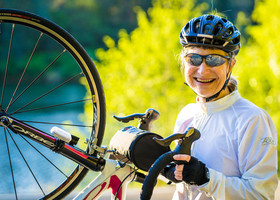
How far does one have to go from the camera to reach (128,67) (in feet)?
15.1

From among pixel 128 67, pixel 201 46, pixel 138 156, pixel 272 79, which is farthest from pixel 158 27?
pixel 138 156

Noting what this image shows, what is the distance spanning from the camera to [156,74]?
4523 millimetres

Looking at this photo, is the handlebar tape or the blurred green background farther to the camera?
the blurred green background

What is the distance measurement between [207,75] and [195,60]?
77mm

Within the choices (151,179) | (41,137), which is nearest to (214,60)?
(151,179)

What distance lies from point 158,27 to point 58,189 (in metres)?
3.16

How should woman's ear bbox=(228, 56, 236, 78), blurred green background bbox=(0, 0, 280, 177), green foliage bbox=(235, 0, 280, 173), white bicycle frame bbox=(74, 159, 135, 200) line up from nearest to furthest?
white bicycle frame bbox=(74, 159, 135, 200)
woman's ear bbox=(228, 56, 236, 78)
green foliage bbox=(235, 0, 280, 173)
blurred green background bbox=(0, 0, 280, 177)

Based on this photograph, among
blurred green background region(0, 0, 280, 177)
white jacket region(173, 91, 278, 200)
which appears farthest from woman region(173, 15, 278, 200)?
blurred green background region(0, 0, 280, 177)

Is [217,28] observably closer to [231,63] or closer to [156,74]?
[231,63]

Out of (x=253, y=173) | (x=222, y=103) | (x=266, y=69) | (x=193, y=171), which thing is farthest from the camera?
(x=266, y=69)

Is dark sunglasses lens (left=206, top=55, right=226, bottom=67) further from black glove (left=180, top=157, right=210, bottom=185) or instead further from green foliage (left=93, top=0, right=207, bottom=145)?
green foliage (left=93, top=0, right=207, bottom=145)

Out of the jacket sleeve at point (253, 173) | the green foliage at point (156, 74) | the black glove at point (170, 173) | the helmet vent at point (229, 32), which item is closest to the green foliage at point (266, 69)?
the green foliage at point (156, 74)

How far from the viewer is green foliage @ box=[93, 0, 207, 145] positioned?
14.3ft

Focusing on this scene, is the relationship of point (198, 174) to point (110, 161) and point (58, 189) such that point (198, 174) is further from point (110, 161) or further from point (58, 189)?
point (58, 189)
